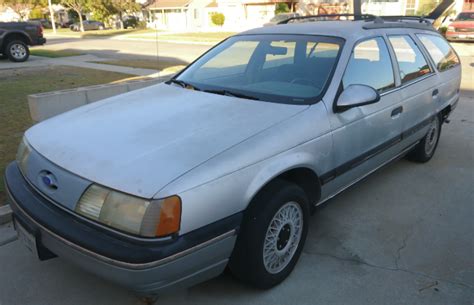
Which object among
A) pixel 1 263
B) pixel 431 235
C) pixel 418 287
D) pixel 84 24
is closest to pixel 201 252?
pixel 418 287

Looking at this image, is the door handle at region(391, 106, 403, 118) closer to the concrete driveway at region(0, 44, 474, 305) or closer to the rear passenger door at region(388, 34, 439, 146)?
the rear passenger door at region(388, 34, 439, 146)

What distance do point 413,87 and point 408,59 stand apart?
343 mm

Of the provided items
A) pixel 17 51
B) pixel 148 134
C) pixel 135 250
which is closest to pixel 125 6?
pixel 17 51

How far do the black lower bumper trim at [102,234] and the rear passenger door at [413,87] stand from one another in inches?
95.7

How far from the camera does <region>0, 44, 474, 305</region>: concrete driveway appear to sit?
2.71 metres

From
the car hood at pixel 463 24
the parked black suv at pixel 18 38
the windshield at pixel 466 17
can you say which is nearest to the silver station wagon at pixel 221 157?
the parked black suv at pixel 18 38

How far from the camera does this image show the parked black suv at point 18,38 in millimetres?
14858

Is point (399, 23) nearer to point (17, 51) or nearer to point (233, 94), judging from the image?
point (233, 94)

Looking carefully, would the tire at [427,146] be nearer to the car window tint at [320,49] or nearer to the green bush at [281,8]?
the car window tint at [320,49]

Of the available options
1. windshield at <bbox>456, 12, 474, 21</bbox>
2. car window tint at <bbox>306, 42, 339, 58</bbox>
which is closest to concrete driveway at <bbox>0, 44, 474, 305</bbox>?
car window tint at <bbox>306, 42, 339, 58</bbox>

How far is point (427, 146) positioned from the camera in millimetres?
4961

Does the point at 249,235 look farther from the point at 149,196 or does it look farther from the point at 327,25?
the point at 327,25

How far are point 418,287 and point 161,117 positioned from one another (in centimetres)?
210

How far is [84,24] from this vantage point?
4819cm
